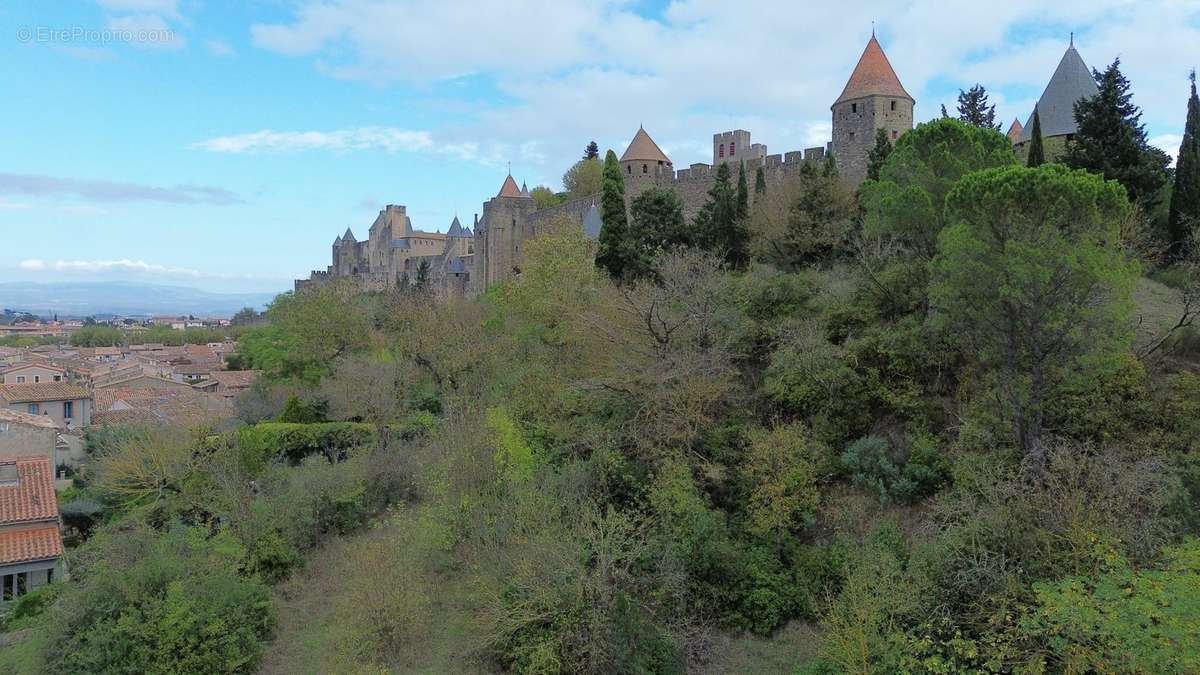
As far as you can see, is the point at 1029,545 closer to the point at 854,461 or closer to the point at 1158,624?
the point at 1158,624

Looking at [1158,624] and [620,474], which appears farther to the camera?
[620,474]

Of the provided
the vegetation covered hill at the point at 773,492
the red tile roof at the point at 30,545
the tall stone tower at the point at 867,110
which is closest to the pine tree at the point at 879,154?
the tall stone tower at the point at 867,110

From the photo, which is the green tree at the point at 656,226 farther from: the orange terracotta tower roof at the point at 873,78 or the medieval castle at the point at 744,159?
the orange terracotta tower roof at the point at 873,78

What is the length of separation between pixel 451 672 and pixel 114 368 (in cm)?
5375

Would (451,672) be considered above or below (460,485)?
below

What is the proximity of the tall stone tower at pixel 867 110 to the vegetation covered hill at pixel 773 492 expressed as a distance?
7635 millimetres

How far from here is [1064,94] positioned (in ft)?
80.9

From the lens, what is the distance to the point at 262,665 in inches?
607

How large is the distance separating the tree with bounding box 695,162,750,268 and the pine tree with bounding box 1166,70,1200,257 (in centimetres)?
1189

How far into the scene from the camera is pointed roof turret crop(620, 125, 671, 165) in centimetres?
3919

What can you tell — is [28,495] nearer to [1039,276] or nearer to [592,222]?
[592,222]

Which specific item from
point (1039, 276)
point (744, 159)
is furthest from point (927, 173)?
point (744, 159)

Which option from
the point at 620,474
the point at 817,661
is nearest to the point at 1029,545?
the point at 817,661

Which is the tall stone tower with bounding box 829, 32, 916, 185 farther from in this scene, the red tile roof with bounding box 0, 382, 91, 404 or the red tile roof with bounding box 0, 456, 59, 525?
the red tile roof with bounding box 0, 382, 91, 404
